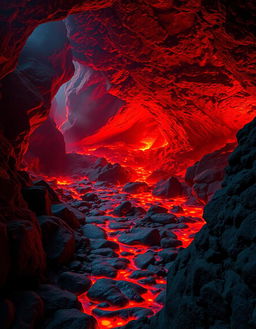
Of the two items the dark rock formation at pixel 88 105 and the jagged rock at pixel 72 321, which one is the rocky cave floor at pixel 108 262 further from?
the dark rock formation at pixel 88 105

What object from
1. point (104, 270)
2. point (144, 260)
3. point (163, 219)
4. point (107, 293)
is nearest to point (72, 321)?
point (107, 293)

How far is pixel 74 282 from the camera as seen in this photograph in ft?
11.0

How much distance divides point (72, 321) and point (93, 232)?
9.71 feet

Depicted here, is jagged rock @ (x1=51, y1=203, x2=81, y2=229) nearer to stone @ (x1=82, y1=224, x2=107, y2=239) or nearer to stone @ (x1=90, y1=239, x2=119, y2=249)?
stone @ (x1=82, y1=224, x2=107, y2=239)

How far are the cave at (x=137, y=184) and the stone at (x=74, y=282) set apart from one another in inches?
0.6

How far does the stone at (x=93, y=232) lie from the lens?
205 inches

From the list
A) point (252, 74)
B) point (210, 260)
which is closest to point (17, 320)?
point (210, 260)

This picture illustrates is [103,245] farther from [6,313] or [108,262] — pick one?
[6,313]

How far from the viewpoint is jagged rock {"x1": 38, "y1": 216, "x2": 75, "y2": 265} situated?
374cm

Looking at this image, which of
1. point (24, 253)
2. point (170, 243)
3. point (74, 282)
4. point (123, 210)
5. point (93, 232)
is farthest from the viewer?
point (123, 210)

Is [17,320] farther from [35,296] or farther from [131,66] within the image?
[131,66]

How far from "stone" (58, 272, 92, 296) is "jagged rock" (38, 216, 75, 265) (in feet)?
1.15

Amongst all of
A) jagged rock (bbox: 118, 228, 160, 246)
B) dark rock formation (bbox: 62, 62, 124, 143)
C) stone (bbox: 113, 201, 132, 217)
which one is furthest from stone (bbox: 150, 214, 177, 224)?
dark rock formation (bbox: 62, 62, 124, 143)

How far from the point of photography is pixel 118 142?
19.5m
